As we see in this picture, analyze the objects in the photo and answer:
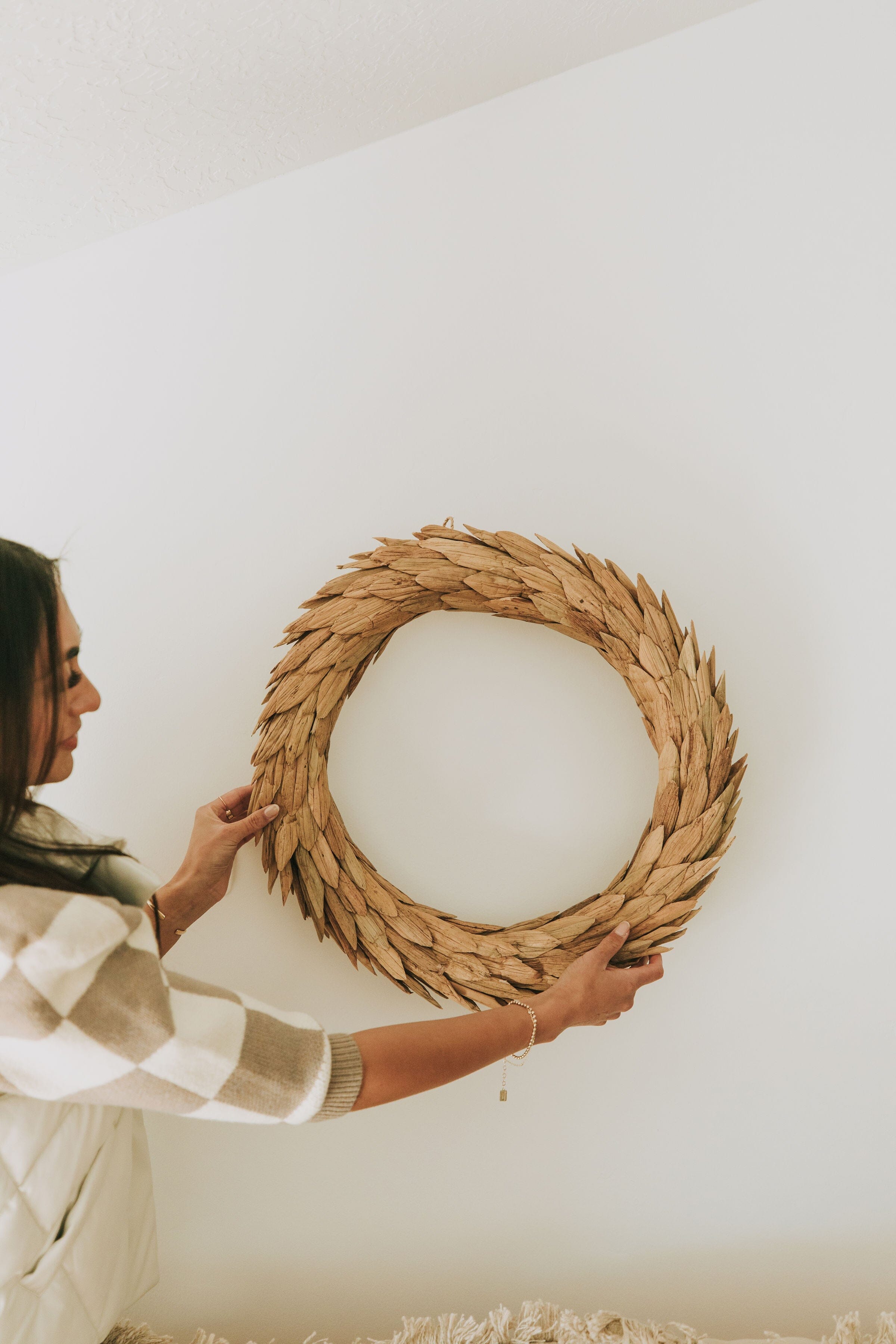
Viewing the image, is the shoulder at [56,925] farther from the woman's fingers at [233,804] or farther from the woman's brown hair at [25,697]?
the woman's fingers at [233,804]

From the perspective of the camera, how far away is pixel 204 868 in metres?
1.04

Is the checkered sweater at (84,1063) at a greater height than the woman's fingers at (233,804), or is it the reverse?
the woman's fingers at (233,804)

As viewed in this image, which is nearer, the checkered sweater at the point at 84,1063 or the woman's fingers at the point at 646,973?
the checkered sweater at the point at 84,1063

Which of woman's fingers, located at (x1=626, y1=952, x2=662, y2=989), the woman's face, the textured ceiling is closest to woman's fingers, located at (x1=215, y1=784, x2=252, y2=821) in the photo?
the woman's face

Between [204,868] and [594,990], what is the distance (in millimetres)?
495

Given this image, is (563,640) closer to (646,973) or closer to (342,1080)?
(646,973)

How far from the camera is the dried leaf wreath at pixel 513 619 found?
0.94 meters

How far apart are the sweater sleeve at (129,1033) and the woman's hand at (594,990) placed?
25 centimetres

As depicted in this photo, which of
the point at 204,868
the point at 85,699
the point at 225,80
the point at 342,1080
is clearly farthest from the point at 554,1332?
the point at 225,80

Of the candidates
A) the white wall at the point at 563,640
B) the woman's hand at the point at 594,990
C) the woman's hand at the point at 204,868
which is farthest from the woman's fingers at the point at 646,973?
the woman's hand at the point at 204,868

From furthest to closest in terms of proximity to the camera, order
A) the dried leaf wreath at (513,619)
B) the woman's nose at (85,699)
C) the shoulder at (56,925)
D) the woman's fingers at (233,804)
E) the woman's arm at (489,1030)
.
Result: the woman's fingers at (233,804), the dried leaf wreath at (513,619), the woman's nose at (85,699), the woman's arm at (489,1030), the shoulder at (56,925)

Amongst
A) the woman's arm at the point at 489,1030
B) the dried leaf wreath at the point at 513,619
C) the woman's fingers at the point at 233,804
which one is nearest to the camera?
the woman's arm at the point at 489,1030

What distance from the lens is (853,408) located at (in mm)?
1022

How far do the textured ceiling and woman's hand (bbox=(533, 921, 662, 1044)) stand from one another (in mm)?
1052
